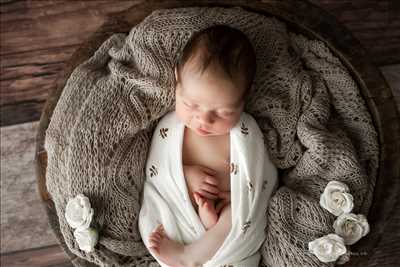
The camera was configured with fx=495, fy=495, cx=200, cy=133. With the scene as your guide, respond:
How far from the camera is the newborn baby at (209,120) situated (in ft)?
3.40

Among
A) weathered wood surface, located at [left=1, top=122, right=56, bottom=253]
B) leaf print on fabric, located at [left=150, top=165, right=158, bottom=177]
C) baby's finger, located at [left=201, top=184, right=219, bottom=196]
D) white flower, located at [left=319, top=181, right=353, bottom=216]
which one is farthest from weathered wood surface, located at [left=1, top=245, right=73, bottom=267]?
white flower, located at [left=319, top=181, right=353, bottom=216]

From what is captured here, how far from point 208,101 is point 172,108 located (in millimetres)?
226

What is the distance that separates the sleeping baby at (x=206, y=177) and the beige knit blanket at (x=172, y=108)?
0.13 ft

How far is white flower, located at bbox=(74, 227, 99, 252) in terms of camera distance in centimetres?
113

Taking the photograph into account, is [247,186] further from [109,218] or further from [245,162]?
[109,218]

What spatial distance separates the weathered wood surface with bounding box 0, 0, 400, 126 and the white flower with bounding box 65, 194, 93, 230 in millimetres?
548

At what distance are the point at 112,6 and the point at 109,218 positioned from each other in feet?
2.39

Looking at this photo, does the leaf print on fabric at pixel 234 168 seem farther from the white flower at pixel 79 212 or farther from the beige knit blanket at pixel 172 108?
the white flower at pixel 79 212

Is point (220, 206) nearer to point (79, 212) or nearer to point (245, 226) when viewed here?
point (245, 226)

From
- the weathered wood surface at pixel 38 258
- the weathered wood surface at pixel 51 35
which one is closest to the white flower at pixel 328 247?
the weathered wood surface at pixel 51 35

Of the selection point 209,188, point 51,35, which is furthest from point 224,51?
point 51,35

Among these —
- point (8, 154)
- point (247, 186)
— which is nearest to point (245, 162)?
point (247, 186)

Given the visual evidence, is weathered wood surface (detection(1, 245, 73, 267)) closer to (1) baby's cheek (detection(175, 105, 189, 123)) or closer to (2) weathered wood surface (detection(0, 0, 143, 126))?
(2) weathered wood surface (detection(0, 0, 143, 126))

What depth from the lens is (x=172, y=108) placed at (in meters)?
1.27
